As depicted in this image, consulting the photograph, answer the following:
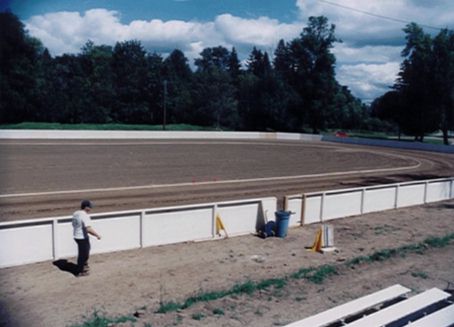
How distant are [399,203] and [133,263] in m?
13.0

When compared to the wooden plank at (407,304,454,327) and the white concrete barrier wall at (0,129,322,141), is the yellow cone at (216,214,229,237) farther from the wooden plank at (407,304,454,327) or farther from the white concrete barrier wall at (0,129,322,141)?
the white concrete barrier wall at (0,129,322,141)

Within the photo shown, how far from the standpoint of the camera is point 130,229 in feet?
39.5

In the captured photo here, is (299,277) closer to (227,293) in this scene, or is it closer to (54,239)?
(227,293)

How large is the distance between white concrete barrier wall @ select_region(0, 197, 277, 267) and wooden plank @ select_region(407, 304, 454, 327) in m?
7.57

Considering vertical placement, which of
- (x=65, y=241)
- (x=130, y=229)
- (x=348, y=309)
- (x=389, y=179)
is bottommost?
(x=389, y=179)

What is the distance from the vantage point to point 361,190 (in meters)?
17.8

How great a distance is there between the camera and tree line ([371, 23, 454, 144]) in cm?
6512

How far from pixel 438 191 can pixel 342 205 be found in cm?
741

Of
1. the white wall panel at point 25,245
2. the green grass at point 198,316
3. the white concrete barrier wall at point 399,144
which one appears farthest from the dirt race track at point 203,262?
the white concrete barrier wall at point 399,144

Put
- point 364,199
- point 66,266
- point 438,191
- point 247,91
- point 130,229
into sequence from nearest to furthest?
1. point 66,266
2. point 130,229
3. point 364,199
4. point 438,191
5. point 247,91

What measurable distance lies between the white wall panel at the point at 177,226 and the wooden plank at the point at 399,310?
22.7 feet

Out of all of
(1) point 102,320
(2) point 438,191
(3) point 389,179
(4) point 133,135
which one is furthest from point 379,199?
(4) point 133,135

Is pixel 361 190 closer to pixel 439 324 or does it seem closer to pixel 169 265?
pixel 169 265

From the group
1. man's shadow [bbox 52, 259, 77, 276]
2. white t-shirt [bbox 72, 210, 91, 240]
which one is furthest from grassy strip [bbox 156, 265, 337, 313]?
man's shadow [bbox 52, 259, 77, 276]
